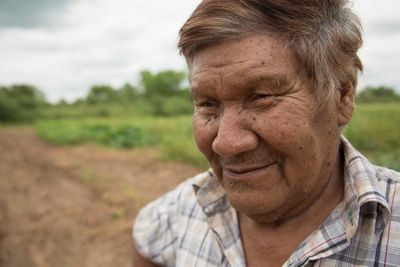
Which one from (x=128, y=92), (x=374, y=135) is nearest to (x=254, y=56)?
(x=374, y=135)

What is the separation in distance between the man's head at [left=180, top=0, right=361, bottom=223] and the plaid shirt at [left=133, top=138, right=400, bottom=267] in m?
0.14

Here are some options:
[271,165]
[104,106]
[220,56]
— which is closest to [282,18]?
[220,56]

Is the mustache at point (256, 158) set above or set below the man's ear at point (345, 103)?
below

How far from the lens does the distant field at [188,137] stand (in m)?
11.0

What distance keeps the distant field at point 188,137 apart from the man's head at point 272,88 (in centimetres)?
589

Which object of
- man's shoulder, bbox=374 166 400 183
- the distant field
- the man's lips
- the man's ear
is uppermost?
the man's ear

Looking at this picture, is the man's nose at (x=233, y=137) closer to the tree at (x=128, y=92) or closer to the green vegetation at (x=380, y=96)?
the green vegetation at (x=380, y=96)

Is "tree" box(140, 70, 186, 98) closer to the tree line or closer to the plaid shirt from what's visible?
the tree line

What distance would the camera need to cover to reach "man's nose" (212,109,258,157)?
1.29 metres

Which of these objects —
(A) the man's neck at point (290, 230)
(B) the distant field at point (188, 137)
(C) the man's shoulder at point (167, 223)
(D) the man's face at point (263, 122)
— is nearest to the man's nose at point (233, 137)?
(D) the man's face at point (263, 122)

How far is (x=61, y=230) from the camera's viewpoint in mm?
6387

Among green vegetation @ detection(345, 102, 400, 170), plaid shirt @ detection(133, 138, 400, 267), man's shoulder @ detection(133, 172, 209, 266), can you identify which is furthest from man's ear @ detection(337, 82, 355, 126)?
green vegetation @ detection(345, 102, 400, 170)

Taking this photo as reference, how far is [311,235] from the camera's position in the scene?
134 cm

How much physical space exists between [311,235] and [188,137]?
14.4 metres
